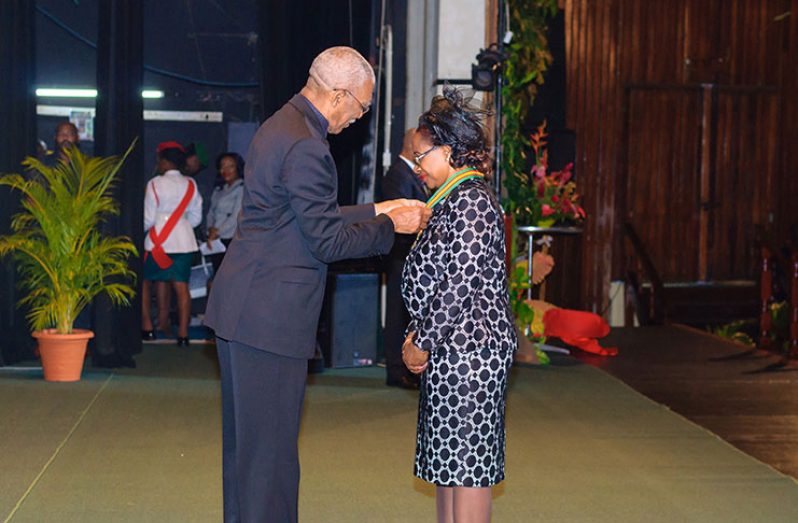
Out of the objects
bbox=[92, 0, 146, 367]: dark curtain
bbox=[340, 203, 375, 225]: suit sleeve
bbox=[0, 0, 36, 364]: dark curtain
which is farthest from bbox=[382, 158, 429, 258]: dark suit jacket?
bbox=[340, 203, 375, 225]: suit sleeve

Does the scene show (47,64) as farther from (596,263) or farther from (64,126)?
(596,263)

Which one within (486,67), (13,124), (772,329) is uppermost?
(486,67)

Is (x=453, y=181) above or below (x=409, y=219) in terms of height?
above

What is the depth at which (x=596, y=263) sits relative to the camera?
12180 mm

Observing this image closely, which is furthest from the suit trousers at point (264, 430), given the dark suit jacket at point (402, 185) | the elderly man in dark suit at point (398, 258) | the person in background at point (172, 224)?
the person in background at point (172, 224)

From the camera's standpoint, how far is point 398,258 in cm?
691

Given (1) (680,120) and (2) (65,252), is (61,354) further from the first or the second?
(1) (680,120)

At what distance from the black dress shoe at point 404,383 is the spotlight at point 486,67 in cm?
202

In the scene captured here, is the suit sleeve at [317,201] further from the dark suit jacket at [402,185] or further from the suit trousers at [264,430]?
the dark suit jacket at [402,185]

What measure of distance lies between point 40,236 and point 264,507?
5.34 metres

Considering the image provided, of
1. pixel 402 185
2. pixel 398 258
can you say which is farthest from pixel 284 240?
pixel 398 258

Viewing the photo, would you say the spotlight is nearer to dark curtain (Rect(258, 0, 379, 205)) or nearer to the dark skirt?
dark curtain (Rect(258, 0, 379, 205))

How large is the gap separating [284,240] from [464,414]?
722 mm

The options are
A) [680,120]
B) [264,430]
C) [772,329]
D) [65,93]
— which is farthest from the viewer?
[680,120]
